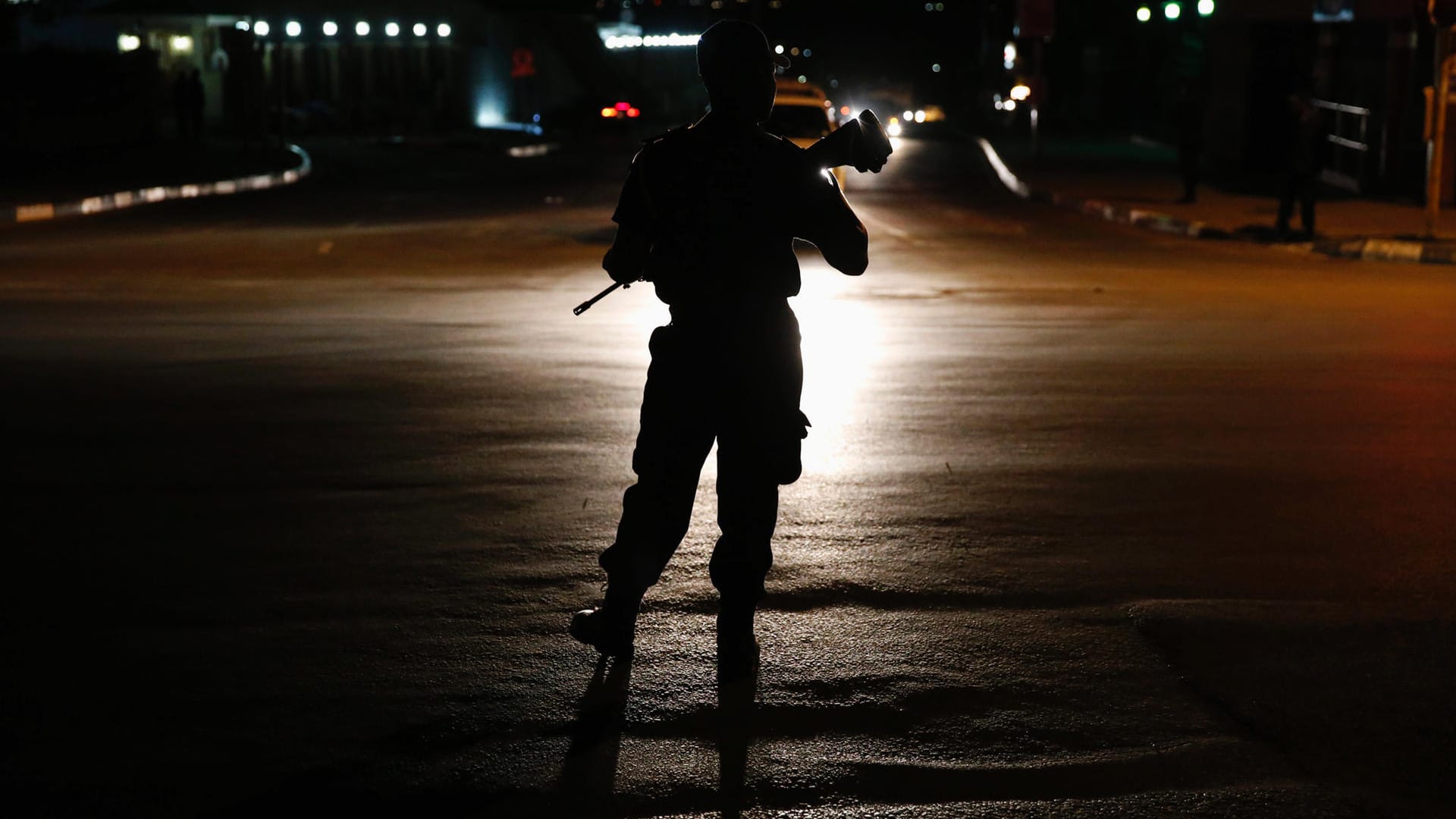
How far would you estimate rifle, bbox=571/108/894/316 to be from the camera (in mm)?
4574

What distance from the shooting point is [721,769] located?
4.25 m

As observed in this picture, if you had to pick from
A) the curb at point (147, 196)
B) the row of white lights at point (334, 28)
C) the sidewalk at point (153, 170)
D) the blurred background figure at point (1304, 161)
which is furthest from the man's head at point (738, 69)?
the row of white lights at point (334, 28)

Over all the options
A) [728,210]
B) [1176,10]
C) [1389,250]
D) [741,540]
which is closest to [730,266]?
[728,210]

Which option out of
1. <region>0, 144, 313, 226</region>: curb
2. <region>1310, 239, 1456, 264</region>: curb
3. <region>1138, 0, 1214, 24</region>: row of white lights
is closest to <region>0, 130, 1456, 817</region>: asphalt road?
<region>1310, 239, 1456, 264</region>: curb

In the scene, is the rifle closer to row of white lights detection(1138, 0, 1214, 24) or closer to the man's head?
the man's head

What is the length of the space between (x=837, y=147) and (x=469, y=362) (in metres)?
6.87

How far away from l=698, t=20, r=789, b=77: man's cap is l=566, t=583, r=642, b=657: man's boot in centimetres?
146

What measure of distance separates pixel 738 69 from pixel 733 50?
0.17ft

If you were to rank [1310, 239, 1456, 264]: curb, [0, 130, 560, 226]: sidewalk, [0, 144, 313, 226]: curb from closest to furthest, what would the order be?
[1310, 239, 1456, 264]: curb < [0, 144, 313, 226]: curb < [0, 130, 560, 226]: sidewalk

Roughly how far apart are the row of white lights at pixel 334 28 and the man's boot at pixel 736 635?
50.1 meters

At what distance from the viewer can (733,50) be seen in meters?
4.64

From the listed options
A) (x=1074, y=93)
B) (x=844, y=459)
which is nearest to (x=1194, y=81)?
(x=844, y=459)

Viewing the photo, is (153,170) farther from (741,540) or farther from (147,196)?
(741,540)

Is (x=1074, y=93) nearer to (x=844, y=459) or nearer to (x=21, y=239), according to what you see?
(x=21, y=239)
